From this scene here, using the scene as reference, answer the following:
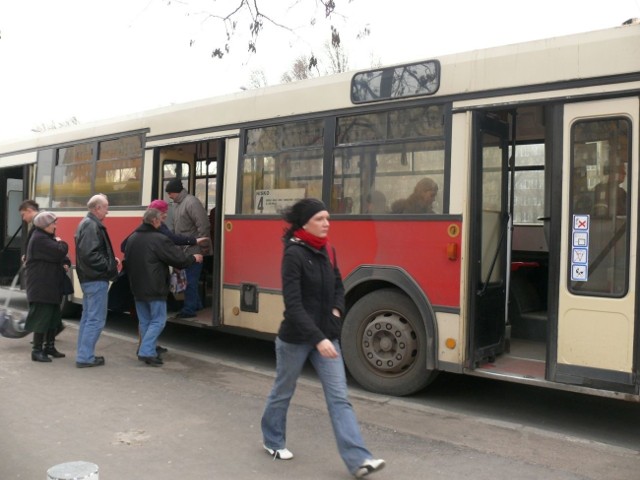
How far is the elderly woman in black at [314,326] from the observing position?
4.06m

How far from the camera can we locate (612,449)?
16.0ft

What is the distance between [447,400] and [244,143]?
11.5ft

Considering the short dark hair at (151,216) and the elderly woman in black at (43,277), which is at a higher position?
the short dark hair at (151,216)

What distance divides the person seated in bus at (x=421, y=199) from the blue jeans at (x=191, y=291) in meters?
3.15

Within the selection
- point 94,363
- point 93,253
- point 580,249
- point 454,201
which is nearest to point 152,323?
point 94,363

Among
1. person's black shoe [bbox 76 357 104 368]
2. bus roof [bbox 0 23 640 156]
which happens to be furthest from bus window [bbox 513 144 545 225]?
person's black shoe [bbox 76 357 104 368]

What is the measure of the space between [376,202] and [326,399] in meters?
2.50

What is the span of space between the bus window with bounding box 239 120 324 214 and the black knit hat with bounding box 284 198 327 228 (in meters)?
2.44

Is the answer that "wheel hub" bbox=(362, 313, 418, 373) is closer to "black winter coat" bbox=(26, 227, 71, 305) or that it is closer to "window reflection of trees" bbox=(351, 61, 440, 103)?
"window reflection of trees" bbox=(351, 61, 440, 103)

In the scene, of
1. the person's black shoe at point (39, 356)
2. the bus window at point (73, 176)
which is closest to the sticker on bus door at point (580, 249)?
the person's black shoe at point (39, 356)

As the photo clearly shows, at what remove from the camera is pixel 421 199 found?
234 inches

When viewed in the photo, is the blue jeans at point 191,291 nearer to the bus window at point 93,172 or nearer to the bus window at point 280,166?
the bus window at point 280,166

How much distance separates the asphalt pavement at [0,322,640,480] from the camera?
436cm

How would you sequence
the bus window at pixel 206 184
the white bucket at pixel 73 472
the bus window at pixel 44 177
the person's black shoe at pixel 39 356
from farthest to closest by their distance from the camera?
the bus window at pixel 44 177 < the bus window at pixel 206 184 < the person's black shoe at pixel 39 356 < the white bucket at pixel 73 472
